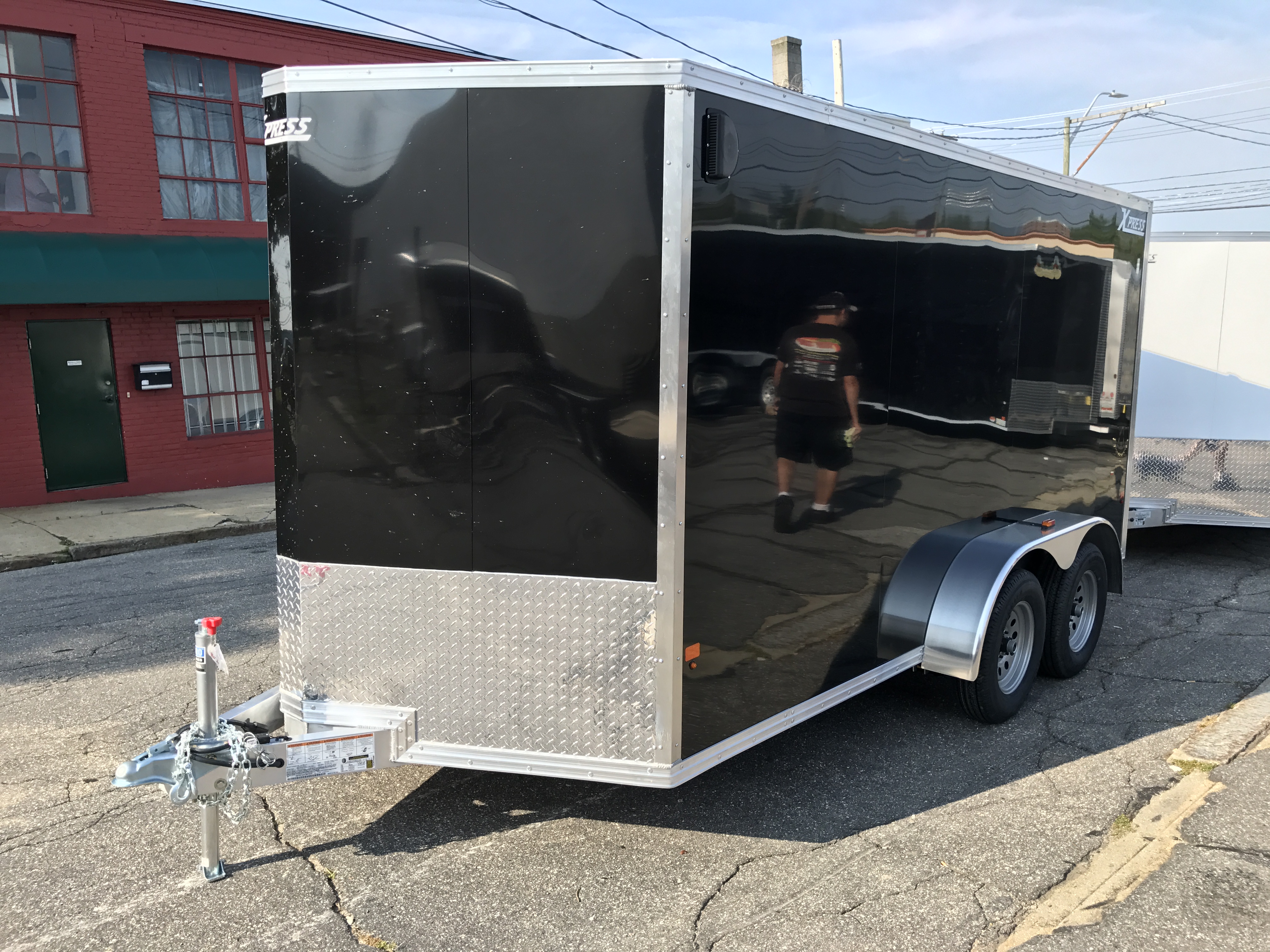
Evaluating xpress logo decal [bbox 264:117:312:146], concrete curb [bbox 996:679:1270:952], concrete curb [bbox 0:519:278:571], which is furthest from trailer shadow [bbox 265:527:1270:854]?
concrete curb [bbox 0:519:278:571]

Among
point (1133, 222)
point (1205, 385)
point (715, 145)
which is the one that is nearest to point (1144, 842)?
point (715, 145)

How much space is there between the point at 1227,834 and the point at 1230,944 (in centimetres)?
83

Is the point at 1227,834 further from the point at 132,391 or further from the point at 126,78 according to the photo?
the point at 126,78

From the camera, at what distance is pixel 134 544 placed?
32.8 feet

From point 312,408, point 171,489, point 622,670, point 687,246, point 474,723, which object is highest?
point 687,246

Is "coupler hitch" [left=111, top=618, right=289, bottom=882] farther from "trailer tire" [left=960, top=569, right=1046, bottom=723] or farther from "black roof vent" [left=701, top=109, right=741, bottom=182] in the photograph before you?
"trailer tire" [left=960, top=569, right=1046, bottom=723]

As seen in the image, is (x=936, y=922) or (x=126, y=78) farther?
(x=126, y=78)

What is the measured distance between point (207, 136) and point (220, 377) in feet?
10.7

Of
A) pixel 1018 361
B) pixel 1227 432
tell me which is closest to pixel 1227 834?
pixel 1018 361

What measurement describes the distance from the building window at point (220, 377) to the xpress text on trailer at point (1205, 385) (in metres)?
11.2

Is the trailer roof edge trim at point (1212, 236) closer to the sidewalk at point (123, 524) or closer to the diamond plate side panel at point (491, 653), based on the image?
the diamond plate side panel at point (491, 653)

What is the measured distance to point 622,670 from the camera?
355 cm

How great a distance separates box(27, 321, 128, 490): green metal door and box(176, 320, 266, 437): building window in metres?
0.94

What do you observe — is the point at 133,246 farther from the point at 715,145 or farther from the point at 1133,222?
the point at 1133,222
